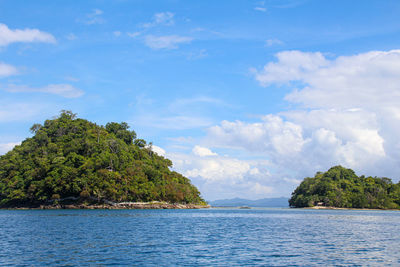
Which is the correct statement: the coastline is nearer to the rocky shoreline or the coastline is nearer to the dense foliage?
the rocky shoreline

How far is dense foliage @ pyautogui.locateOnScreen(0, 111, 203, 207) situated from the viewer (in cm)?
14762

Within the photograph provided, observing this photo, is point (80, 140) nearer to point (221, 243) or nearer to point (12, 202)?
point (12, 202)

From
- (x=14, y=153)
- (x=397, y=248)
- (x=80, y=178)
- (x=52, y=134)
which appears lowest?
(x=397, y=248)

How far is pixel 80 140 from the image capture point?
17262 cm

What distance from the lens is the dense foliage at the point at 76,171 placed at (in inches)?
5812

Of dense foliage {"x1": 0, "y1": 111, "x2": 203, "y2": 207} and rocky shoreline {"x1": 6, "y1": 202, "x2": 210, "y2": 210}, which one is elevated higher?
dense foliage {"x1": 0, "y1": 111, "x2": 203, "y2": 207}

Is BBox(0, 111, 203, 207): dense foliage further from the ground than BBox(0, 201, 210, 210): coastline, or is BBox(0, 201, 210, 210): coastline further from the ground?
BBox(0, 111, 203, 207): dense foliage

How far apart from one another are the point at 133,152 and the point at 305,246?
163895 mm

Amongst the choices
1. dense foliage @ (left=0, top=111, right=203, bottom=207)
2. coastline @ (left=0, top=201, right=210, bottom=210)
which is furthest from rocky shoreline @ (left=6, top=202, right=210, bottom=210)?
dense foliage @ (left=0, top=111, right=203, bottom=207)

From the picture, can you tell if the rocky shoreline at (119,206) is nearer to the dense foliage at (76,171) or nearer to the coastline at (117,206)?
the coastline at (117,206)

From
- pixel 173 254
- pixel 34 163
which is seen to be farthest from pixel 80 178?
pixel 173 254

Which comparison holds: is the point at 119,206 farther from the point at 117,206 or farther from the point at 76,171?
the point at 76,171

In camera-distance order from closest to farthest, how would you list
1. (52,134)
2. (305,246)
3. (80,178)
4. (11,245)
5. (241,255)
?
(241,255)
(11,245)
(305,246)
(80,178)
(52,134)

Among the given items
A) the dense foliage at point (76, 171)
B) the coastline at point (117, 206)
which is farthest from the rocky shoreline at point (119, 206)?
the dense foliage at point (76, 171)
